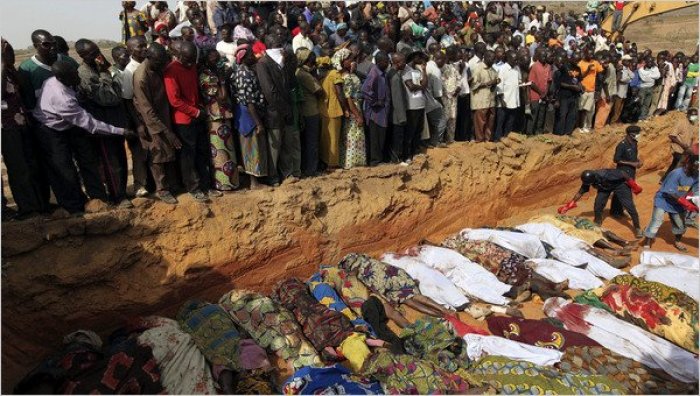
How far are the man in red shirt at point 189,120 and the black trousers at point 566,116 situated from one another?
8.02 m

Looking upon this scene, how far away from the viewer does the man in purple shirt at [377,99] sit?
23.3 feet

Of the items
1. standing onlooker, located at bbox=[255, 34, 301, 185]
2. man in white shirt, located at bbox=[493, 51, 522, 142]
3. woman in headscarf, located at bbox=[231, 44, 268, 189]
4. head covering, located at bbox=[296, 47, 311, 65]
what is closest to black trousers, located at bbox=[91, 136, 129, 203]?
woman in headscarf, located at bbox=[231, 44, 268, 189]

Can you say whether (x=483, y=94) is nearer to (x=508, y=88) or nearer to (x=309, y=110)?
(x=508, y=88)

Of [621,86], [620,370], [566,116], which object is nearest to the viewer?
[620,370]

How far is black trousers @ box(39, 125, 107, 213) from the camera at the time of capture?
A: 4828mm

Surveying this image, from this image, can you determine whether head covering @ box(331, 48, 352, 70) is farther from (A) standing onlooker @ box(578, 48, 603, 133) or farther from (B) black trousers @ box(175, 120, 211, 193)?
(A) standing onlooker @ box(578, 48, 603, 133)

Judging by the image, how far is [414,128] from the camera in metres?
7.90

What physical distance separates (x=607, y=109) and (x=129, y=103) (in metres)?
11.2

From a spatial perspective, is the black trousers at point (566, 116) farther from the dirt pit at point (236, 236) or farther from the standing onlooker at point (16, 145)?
the standing onlooker at point (16, 145)

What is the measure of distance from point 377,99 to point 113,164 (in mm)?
3852

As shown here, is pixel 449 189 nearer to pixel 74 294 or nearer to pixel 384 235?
pixel 384 235

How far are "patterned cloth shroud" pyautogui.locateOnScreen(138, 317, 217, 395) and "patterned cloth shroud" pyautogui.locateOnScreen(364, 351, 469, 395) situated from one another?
1.62m

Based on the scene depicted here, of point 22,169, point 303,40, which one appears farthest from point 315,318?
point 303,40

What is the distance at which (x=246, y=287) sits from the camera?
20.4 ft
